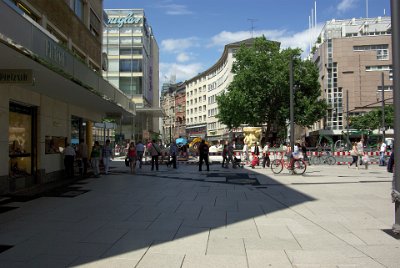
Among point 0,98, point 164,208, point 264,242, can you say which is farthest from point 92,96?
point 264,242

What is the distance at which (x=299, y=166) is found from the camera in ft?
67.2

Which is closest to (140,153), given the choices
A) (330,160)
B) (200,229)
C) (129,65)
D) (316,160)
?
(316,160)

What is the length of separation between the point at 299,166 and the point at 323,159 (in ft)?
35.9

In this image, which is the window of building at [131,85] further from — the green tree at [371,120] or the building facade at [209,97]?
the green tree at [371,120]

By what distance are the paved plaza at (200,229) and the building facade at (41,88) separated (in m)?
2.51

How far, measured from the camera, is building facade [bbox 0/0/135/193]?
9.95 meters

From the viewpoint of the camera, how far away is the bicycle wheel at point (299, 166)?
20.4 m

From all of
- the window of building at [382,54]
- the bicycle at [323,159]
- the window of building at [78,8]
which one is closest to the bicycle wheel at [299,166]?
the bicycle at [323,159]

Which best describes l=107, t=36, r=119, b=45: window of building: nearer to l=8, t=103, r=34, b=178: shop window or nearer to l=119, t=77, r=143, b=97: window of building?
l=119, t=77, r=143, b=97: window of building

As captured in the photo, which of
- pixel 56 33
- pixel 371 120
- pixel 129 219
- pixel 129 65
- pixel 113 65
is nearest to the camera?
pixel 129 219

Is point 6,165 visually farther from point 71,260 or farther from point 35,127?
point 71,260

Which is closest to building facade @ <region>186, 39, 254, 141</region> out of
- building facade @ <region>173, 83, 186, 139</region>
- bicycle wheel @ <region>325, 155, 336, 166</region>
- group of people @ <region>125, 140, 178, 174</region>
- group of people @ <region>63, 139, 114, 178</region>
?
building facade @ <region>173, 83, 186, 139</region>

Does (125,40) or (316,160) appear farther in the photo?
(125,40)

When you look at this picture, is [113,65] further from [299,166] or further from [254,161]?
[299,166]
